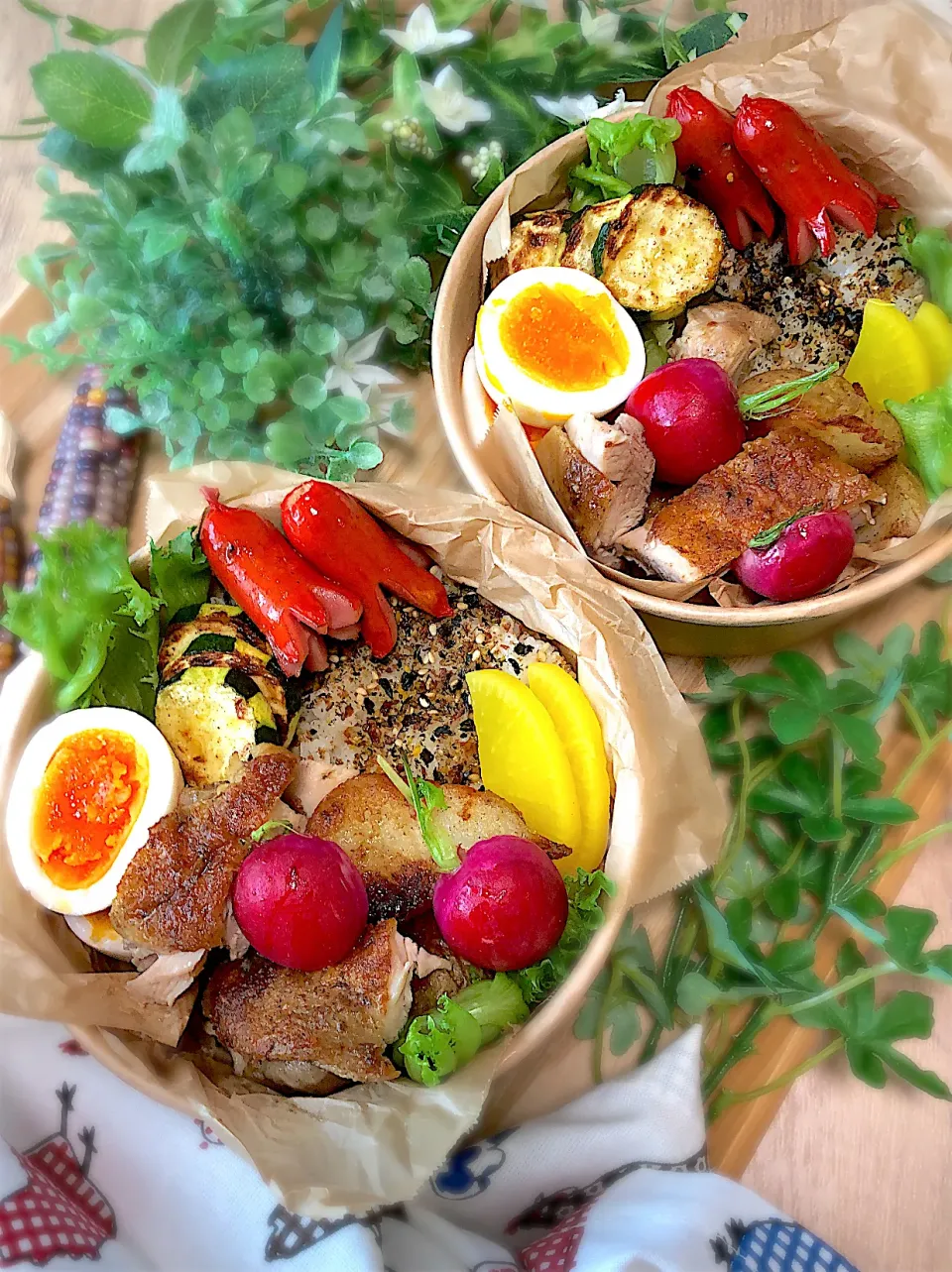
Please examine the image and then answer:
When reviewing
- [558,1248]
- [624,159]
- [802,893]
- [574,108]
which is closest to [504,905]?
[558,1248]

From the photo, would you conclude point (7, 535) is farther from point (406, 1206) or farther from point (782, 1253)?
point (782, 1253)

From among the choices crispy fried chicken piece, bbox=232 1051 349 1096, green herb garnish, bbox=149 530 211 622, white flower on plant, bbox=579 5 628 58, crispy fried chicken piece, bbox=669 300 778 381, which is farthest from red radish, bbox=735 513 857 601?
white flower on plant, bbox=579 5 628 58

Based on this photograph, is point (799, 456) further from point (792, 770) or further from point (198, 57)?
point (198, 57)

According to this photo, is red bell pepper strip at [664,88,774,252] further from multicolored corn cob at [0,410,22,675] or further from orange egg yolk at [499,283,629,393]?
multicolored corn cob at [0,410,22,675]

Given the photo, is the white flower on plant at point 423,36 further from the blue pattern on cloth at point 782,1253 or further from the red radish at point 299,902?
the blue pattern on cloth at point 782,1253

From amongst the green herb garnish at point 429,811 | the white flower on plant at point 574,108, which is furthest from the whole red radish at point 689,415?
the green herb garnish at point 429,811

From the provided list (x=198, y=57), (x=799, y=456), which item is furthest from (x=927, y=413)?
(x=198, y=57)
